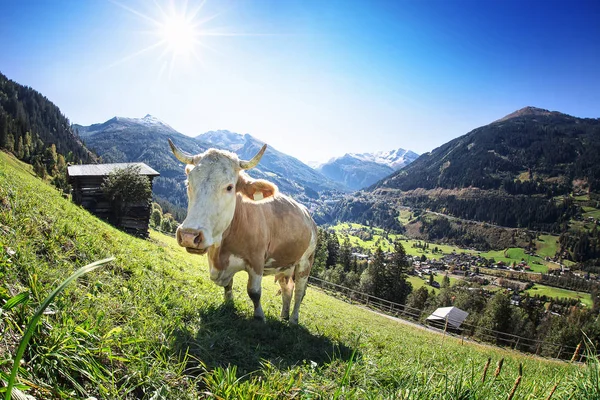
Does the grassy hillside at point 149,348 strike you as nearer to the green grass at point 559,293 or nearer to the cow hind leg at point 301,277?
the cow hind leg at point 301,277

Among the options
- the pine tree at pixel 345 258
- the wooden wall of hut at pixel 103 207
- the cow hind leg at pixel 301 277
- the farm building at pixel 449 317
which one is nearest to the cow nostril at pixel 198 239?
the cow hind leg at pixel 301 277

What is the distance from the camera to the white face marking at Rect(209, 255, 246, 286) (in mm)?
5816

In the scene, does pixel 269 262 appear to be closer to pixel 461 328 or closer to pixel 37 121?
pixel 461 328

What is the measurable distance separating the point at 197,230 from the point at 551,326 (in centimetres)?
9470

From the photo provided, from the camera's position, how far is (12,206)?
14.5ft

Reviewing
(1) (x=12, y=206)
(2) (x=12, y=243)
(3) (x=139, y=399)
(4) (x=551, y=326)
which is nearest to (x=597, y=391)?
(3) (x=139, y=399)

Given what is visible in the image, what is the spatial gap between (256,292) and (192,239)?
7.21 ft

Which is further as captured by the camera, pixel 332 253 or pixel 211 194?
pixel 332 253

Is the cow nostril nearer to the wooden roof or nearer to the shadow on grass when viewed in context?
the shadow on grass

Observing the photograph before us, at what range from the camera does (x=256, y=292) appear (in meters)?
5.89

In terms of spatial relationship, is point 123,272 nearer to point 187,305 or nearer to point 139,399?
point 187,305

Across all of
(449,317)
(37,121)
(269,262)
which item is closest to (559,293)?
(449,317)

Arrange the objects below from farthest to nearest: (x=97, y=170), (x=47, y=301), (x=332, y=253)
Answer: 1. (x=332, y=253)
2. (x=97, y=170)
3. (x=47, y=301)

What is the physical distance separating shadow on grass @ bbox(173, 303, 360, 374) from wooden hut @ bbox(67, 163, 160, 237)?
28461 millimetres
